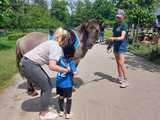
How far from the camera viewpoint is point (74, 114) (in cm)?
671

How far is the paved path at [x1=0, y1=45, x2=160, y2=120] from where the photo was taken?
22.0 feet

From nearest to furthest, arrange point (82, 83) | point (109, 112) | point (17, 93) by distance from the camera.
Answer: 1. point (109, 112)
2. point (17, 93)
3. point (82, 83)

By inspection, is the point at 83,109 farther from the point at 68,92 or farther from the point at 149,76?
the point at 149,76

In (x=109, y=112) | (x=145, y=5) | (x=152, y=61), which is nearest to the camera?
(x=109, y=112)

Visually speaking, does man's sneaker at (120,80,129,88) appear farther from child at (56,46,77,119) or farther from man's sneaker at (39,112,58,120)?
man's sneaker at (39,112,58,120)

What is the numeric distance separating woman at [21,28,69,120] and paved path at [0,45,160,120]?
0.79 metres

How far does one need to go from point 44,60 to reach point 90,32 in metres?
2.89

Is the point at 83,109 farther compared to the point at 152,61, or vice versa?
the point at 152,61

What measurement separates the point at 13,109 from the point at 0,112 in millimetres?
317

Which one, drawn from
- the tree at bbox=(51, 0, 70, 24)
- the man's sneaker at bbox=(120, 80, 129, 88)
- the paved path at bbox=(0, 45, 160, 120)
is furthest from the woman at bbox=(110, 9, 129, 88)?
the tree at bbox=(51, 0, 70, 24)

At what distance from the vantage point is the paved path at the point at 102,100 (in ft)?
22.0

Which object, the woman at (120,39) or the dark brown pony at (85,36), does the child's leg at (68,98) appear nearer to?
the dark brown pony at (85,36)

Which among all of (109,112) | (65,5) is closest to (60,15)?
(65,5)

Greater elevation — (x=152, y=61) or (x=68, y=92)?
(x=68, y=92)
